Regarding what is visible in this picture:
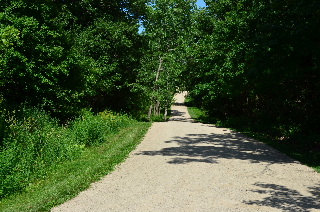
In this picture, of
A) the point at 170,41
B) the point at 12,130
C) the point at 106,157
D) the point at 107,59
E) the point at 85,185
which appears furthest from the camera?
the point at 170,41

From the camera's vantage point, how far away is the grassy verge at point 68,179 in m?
5.98

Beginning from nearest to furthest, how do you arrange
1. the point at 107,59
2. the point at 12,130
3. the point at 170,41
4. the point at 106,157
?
1. the point at 106,157
2. the point at 12,130
3. the point at 107,59
4. the point at 170,41

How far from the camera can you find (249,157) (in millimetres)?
10430

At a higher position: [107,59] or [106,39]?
[106,39]

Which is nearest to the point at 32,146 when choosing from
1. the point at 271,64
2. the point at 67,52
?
the point at 67,52

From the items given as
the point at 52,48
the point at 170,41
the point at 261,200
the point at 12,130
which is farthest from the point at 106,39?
the point at 261,200

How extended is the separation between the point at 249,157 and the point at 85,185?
597 centimetres

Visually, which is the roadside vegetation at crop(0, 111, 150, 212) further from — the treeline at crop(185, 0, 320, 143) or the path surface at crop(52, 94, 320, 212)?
the treeline at crop(185, 0, 320, 143)

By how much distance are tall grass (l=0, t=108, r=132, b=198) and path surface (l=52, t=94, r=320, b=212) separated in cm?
212

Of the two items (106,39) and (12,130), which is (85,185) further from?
(106,39)

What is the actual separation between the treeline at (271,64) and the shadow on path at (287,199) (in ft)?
20.7

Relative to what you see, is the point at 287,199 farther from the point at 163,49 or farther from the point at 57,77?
the point at 163,49

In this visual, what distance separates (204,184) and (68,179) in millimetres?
3399

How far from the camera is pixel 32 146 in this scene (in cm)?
985
